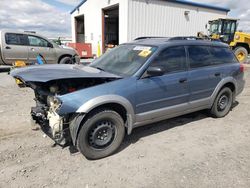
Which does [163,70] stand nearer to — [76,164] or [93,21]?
[76,164]

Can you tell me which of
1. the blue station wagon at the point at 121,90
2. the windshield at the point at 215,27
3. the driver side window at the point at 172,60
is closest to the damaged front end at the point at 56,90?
the blue station wagon at the point at 121,90

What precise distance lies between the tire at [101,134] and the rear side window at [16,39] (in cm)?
877

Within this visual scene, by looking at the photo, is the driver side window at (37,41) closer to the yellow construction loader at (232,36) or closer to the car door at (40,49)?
the car door at (40,49)

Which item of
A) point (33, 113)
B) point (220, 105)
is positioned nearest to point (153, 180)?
point (33, 113)

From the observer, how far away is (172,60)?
12.7ft

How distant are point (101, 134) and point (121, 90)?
0.72 meters

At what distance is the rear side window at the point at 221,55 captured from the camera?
180 inches

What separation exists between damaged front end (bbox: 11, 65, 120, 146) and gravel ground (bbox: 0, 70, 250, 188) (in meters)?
0.39

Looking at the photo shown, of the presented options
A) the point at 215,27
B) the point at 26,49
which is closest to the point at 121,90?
the point at 26,49

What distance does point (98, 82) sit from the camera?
3.28 metres

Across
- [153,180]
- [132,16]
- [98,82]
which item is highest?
[132,16]

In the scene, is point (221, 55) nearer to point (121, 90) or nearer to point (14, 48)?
point (121, 90)

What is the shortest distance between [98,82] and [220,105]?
306 centimetres

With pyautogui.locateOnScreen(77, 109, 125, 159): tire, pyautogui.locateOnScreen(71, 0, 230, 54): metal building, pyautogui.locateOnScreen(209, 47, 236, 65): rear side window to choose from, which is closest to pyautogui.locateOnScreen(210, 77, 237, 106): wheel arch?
pyautogui.locateOnScreen(209, 47, 236, 65): rear side window
